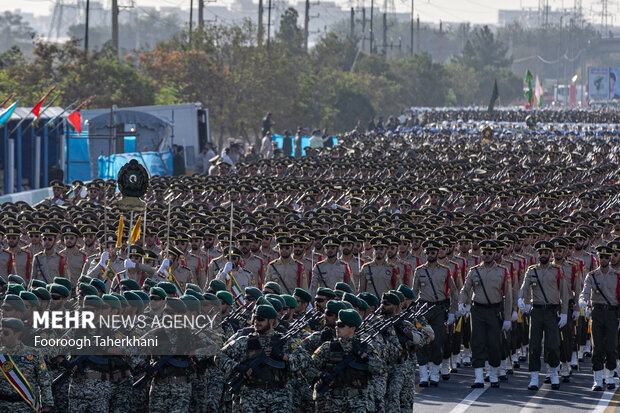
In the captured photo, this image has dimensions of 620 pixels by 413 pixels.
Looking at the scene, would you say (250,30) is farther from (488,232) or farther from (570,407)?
(570,407)

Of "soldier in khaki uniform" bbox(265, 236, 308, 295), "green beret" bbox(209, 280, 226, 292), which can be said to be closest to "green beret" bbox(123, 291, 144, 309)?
"green beret" bbox(209, 280, 226, 292)

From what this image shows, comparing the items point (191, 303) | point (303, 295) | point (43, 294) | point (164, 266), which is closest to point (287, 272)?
point (164, 266)

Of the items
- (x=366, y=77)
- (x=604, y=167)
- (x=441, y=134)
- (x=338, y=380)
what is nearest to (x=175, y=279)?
(x=338, y=380)

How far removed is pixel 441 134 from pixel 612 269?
45.1m

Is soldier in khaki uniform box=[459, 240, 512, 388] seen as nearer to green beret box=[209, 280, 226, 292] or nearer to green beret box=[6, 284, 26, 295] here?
green beret box=[209, 280, 226, 292]

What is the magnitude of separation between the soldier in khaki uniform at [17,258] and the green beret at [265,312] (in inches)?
320

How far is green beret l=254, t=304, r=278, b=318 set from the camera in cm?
1167

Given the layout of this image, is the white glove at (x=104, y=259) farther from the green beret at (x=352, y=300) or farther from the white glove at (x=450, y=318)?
the green beret at (x=352, y=300)

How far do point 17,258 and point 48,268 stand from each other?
0.60 meters

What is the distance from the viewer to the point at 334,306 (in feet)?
40.2

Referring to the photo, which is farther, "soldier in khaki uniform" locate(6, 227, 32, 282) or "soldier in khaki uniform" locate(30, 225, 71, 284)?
"soldier in khaki uniform" locate(6, 227, 32, 282)

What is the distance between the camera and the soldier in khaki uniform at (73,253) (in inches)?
748

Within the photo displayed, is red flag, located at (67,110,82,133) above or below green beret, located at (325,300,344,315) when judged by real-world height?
above

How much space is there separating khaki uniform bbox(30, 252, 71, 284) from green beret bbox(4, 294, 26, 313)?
22.9 ft
